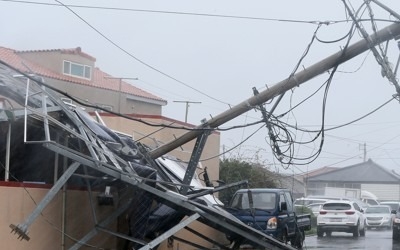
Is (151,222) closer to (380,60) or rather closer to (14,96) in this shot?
(14,96)

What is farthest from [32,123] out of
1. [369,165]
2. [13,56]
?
[369,165]

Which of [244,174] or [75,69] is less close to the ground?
[75,69]

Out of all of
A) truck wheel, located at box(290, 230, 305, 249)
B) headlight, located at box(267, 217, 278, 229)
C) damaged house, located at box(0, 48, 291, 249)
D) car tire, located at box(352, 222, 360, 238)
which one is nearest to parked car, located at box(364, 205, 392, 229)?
car tire, located at box(352, 222, 360, 238)

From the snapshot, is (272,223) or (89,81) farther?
(89,81)

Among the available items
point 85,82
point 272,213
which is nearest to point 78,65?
point 85,82

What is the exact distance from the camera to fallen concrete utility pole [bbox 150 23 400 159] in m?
13.7

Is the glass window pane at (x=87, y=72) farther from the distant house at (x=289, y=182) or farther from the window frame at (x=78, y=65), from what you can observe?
the distant house at (x=289, y=182)

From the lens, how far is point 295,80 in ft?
47.0

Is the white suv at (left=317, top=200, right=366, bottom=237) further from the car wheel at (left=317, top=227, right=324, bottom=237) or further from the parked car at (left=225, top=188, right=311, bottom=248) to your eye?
the parked car at (left=225, top=188, right=311, bottom=248)

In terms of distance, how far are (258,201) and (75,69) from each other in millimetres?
20549

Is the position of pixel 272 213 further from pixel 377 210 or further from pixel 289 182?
pixel 289 182

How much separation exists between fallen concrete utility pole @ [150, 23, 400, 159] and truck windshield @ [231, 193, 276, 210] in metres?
6.66

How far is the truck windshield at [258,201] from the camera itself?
21594 millimetres

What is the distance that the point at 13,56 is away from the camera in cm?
3462
